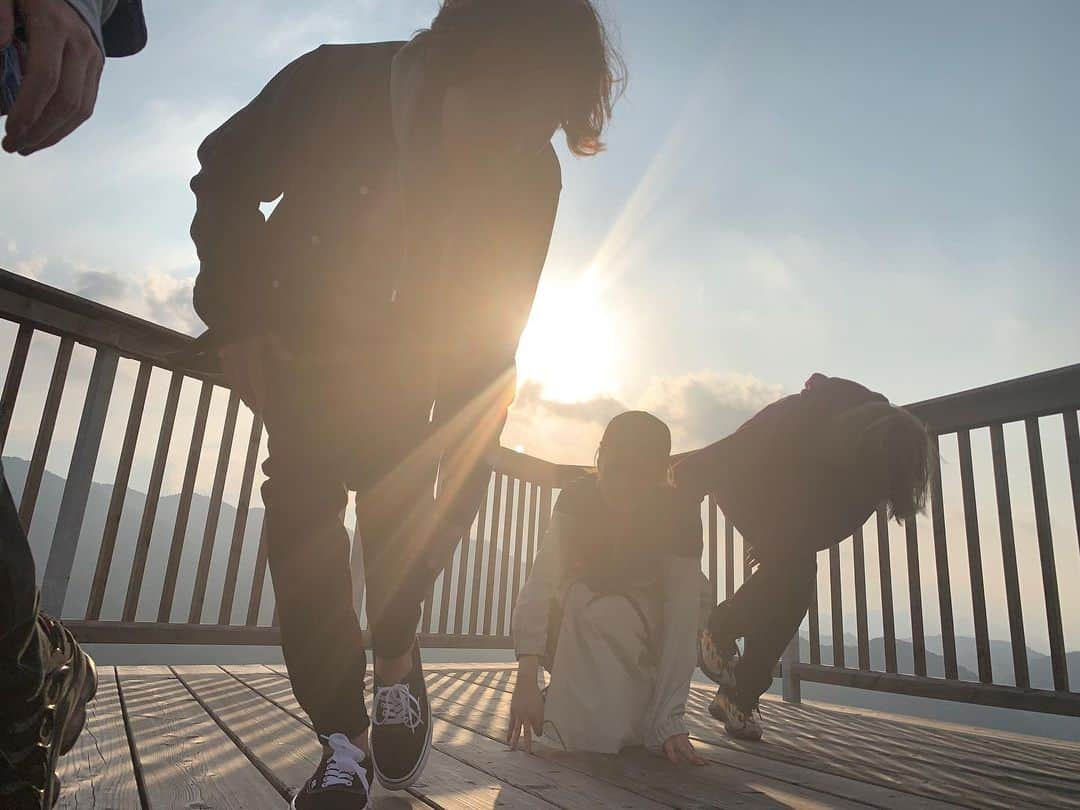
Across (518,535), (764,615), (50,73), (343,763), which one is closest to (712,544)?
(518,535)

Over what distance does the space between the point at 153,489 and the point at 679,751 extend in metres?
2.40

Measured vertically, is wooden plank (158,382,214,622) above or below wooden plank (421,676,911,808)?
above

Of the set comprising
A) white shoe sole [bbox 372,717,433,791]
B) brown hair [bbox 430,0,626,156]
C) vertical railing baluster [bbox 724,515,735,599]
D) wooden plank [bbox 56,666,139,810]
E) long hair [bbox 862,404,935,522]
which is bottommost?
wooden plank [bbox 56,666,139,810]

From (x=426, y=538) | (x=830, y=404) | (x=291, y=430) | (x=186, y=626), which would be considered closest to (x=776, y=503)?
(x=830, y=404)

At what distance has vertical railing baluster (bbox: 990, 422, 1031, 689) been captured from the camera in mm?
2531

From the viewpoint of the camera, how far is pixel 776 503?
2.64m

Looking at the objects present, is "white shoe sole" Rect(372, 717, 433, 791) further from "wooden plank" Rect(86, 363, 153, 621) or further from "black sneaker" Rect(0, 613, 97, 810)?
"wooden plank" Rect(86, 363, 153, 621)

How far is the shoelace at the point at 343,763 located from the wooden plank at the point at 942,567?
8.11 feet

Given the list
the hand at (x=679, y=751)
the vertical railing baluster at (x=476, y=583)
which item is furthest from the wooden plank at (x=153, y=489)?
the hand at (x=679, y=751)

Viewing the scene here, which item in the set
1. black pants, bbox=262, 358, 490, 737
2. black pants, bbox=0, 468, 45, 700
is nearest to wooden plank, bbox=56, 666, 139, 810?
black pants, bbox=262, 358, 490, 737

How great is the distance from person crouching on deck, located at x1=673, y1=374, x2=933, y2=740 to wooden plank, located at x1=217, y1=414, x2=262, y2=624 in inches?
78.5

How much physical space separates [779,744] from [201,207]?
7.11 ft

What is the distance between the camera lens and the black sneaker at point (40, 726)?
72cm

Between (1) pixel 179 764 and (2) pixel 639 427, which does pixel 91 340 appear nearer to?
(1) pixel 179 764
